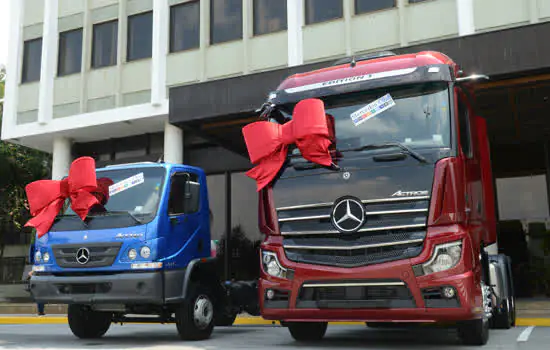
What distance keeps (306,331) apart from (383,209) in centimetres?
251

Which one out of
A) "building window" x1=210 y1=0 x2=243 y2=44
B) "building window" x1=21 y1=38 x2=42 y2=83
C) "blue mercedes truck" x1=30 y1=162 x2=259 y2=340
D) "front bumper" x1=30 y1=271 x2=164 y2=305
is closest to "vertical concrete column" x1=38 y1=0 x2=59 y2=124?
"building window" x1=21 y1=38 x2=42 y2=83

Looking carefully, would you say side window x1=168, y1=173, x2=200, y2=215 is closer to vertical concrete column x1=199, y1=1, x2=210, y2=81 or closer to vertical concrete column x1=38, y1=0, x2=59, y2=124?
vertical concrete column x1=199, y1=1, x2=210, y2=81

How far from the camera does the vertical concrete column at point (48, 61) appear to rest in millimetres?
20875

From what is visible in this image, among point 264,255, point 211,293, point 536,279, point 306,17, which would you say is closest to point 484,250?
point 264,255

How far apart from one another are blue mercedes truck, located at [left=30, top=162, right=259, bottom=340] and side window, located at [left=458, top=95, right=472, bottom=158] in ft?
12.0

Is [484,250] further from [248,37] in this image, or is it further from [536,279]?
[248,37]

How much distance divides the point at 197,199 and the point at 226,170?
1029 cm

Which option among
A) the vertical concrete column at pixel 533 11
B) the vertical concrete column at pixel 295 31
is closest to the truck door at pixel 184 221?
the vertical concrete column at pixel 295 31

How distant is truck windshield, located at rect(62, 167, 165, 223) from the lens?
25.7 ft

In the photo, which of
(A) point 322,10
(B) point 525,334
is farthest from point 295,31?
(B) point 525,334

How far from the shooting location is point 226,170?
18.7 meters

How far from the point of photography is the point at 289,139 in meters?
6.79

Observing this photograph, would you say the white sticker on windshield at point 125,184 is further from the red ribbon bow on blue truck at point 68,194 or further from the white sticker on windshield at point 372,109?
the white sticker on windshield at point 372,109

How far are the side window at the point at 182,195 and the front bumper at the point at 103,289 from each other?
0.97m
